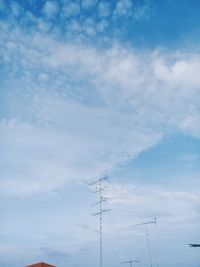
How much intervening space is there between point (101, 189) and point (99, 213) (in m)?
3.86

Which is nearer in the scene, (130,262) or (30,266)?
(30,266)

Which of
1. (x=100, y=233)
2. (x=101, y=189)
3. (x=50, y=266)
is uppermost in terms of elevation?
(x=101, y=189)

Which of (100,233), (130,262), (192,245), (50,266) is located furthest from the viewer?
(130,262)

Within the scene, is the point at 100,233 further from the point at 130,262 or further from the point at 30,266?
the point at 130,262

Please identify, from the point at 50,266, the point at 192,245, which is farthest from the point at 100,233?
the point at 192,245

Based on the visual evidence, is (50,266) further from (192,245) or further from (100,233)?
(192,245)

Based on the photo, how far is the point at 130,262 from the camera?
89188 millimetres

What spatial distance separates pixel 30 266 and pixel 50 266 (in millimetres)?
3260

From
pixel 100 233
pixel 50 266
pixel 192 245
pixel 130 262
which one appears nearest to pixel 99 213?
pixel 100 233

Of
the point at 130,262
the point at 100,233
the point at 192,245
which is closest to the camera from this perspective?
the point at 192,245

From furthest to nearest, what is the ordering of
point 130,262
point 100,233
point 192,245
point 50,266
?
point 130,262 < point 100,233 < point 50,266 < point 192,245

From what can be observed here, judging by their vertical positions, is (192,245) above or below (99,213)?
below

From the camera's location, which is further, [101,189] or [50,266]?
[101,189]

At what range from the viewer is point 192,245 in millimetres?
49219
